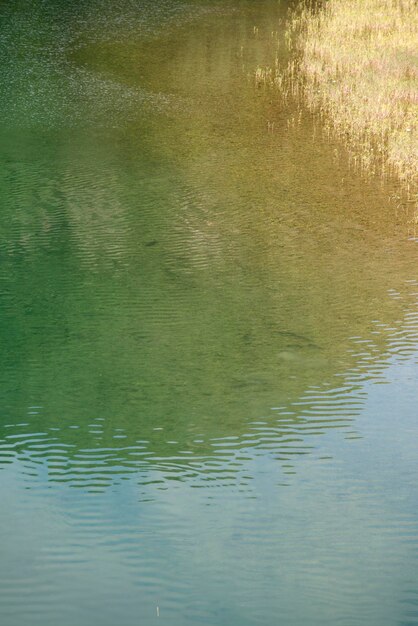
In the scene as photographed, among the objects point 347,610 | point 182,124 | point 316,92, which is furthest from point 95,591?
point 316,92

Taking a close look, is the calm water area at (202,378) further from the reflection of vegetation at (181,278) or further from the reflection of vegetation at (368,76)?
the reflection of vegetation at (368,76)

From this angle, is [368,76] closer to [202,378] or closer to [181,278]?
[181,278]

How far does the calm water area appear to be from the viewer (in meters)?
3.01

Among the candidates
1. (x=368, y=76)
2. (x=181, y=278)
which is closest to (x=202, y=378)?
(x=181, y=278)

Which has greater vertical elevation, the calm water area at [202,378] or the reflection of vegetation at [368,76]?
the reflection of vegetation at [368,76]

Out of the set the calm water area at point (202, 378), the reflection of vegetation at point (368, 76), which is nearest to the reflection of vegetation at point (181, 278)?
the calm water area at point (202, 378)

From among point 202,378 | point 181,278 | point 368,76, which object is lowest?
point 202,378

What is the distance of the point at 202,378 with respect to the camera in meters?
4.34

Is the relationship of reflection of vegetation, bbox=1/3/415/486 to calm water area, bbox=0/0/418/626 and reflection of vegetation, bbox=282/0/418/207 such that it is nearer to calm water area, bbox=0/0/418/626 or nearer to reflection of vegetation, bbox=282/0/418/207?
calm water area, bbox=0/0/418/626

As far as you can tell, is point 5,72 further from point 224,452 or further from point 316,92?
point 224,452

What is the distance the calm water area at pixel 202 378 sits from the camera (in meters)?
3.01

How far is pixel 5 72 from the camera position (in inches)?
405

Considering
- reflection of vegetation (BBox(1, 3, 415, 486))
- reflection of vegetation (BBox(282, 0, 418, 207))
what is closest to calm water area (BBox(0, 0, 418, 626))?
reflection of vegetation (BBox(1, 3, 415, 486))

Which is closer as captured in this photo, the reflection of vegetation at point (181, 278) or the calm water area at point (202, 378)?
the calm water area at point (202, 378)
